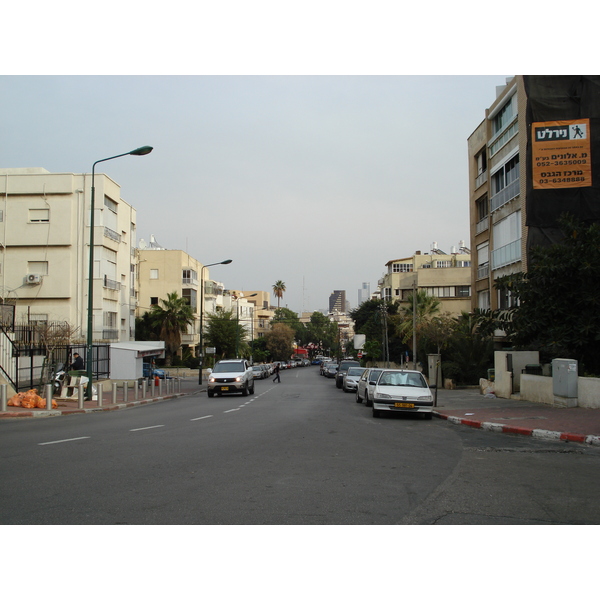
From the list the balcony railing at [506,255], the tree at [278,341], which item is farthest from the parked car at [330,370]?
the tree at [278,341]

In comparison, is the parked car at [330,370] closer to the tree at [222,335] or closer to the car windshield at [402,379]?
the tree at [222,335]

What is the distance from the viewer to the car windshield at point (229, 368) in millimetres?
29172

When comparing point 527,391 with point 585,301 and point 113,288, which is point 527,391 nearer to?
point 585,301

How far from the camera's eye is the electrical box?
1766cm

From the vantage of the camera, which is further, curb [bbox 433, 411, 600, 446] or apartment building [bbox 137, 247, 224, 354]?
apartment building [bbox 137, 247, 224, 354]

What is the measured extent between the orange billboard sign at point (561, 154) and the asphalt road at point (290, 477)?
18976mm

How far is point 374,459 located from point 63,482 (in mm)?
4722

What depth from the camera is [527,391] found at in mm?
21469

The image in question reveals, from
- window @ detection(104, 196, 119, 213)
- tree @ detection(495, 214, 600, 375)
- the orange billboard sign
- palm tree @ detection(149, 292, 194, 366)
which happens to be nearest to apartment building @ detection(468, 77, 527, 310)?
the orange billboard sign

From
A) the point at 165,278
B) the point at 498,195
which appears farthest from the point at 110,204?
the point at 498,195

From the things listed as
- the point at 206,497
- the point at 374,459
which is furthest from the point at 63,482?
the point at 374,459

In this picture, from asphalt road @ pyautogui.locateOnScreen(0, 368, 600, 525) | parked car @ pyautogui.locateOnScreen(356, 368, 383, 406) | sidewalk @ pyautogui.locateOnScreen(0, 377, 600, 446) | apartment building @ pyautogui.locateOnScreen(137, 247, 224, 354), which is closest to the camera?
asphalt road @ pyautogui.locateOnScreen(0, 368, 600, 525)

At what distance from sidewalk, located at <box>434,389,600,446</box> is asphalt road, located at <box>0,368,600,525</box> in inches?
23.1

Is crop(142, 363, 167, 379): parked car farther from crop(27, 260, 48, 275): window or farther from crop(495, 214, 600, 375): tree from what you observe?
crop(495, 214, 600, 375): tree
